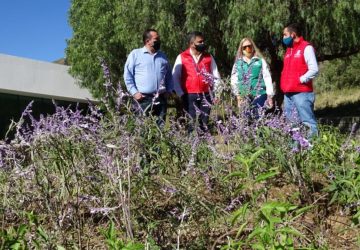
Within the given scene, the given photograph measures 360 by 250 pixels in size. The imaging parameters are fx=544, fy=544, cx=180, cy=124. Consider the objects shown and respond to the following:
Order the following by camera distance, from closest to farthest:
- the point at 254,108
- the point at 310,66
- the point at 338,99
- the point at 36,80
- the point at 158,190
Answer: the point at 158,190, the point at 254,108, the point at 310,66, the point at 338,99, the point at 36,80

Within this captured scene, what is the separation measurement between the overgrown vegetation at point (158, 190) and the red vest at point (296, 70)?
2537 millimetres

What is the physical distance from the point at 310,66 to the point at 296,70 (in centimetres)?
15

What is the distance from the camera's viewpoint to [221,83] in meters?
3.39

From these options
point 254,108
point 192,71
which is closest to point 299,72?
point 192,71

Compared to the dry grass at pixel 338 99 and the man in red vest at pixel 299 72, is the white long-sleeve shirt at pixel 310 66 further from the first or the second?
the dry grass at pixel 338 99

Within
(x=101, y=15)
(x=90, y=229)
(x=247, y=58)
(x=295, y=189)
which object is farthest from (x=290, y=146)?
(x=101, y=15)

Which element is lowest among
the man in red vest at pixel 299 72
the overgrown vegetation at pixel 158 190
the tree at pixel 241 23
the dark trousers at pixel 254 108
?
the overgrown vegetation at pixel 158 190

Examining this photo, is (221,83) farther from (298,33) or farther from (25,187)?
(298,33)

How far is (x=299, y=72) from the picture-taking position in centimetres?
550

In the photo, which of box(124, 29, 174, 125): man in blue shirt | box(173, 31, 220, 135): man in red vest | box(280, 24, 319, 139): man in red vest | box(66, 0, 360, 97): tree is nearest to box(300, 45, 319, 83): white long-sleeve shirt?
box(280, 24, 319, 139): man in red vest

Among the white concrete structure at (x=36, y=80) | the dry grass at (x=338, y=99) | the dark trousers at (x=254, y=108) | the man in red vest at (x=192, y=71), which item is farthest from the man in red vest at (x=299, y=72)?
the white concrete structure at (x=36, y=80)

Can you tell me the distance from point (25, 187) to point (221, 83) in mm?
1417

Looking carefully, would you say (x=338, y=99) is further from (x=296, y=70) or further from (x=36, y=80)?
(x=296, y=70)

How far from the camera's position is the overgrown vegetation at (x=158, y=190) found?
6.73 feet
